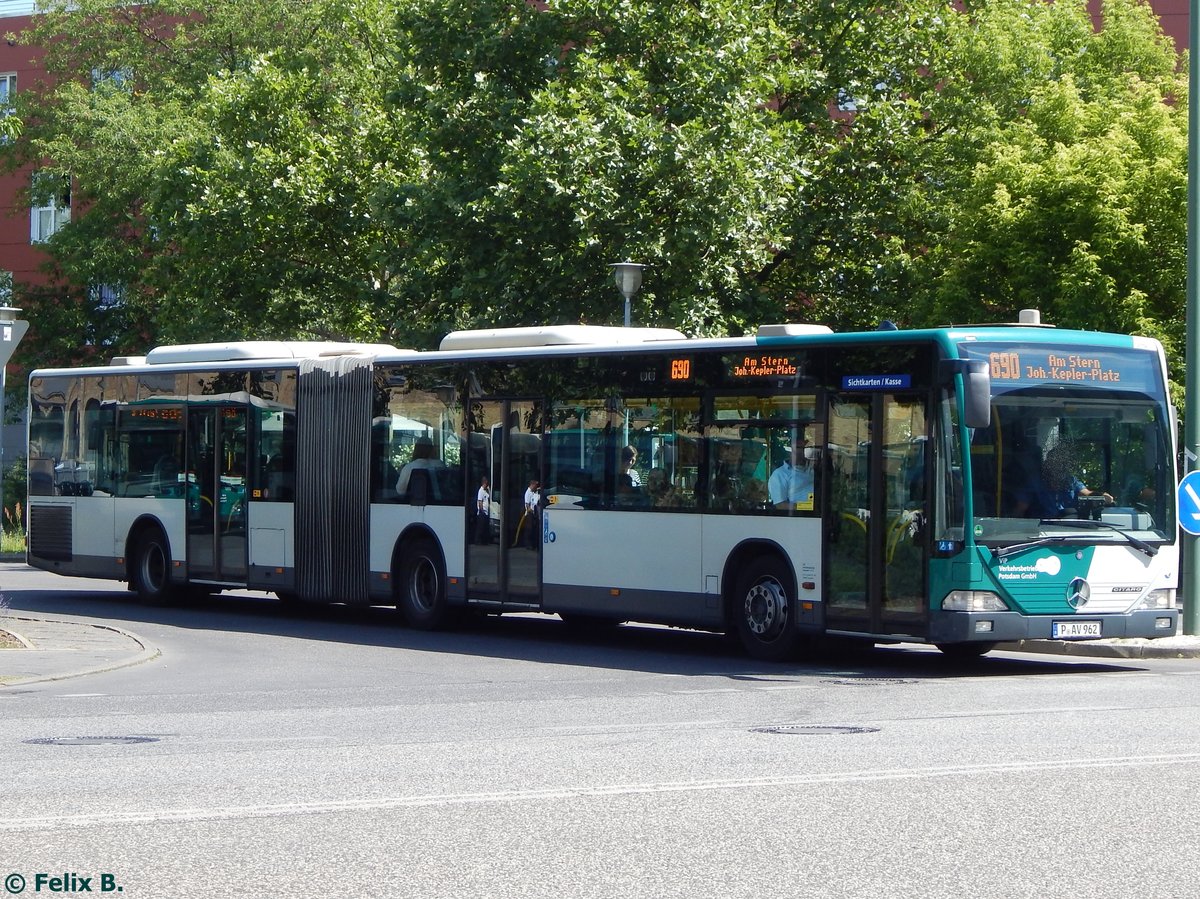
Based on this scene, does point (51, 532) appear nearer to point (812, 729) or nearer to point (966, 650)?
point (966, 650)

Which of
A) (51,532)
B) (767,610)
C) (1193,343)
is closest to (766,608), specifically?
(767,610)

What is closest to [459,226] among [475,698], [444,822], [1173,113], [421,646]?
[1173,113]

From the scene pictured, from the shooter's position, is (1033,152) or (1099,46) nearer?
(1033,152)

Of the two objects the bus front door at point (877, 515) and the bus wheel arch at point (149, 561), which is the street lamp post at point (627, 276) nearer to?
the bus wheel arch at point (149, 561)

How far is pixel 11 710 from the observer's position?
1257 centimetres

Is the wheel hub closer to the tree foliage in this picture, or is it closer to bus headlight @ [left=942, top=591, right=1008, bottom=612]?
bus headlight @ [left=942, top=591, right=1008, bottom=612]

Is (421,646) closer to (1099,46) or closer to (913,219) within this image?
(913,219)

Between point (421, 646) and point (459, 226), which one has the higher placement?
point (459, 226)

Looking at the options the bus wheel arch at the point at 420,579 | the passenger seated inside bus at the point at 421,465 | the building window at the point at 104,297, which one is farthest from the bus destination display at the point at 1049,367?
the building window at the point at 104,297

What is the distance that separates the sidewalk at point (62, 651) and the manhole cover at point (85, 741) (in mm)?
3540

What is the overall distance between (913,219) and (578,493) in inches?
693

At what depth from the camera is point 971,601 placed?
15133 mm

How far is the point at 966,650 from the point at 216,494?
9.79 metres

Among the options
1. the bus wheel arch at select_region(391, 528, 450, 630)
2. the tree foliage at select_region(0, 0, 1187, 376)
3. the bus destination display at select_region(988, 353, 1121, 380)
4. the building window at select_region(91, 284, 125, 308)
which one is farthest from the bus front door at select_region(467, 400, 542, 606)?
the building window at select_region(91, 284, 125, 308)
